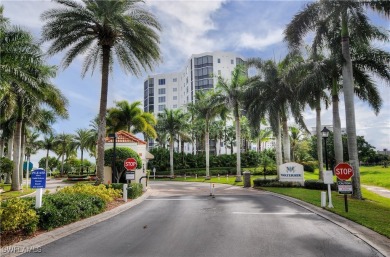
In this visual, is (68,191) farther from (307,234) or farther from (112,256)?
(307,234)

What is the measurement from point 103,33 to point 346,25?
16.1 metres

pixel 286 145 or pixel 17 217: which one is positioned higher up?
pixel 286 145

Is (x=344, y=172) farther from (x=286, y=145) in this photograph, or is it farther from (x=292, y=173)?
(x=286, y=145)

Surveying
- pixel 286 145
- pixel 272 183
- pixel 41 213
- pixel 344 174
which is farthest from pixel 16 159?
pixel 344 174

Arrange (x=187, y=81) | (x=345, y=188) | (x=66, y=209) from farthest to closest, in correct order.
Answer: (x=187, y=81) → (x=345, y=188) → (x=66, y=209)

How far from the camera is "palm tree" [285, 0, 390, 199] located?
20156mm

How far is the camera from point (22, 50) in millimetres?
17688

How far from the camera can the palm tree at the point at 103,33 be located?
18625mm

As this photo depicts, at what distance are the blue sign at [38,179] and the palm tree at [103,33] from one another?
842 centimetres

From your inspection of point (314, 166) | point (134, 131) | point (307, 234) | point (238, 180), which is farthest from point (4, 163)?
point (314, 166)

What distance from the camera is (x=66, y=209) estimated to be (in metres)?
10.6

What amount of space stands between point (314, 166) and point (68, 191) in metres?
56.1

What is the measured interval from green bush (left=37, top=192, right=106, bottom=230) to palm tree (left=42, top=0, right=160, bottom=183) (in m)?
6.10

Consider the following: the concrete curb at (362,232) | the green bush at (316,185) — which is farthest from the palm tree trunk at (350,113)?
the concrete curb at (362,232)
